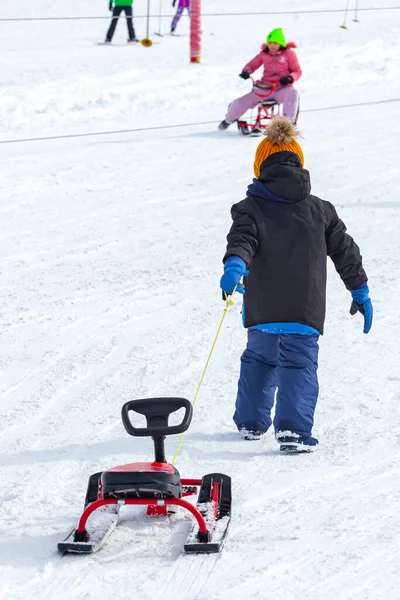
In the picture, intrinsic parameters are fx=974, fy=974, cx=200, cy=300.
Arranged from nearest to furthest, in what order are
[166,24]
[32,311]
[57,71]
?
1. [32,311]
2. [57,71]
3. [166,24]

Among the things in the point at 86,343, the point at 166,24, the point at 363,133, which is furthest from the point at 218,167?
the point at 166,24

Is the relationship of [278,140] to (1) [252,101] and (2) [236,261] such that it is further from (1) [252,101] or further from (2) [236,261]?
(1) [252,101]

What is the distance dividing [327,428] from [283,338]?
0.54 m

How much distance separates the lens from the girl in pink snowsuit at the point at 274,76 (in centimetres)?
1097

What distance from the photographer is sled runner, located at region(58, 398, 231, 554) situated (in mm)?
3102

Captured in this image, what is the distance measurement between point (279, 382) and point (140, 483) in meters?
1.19

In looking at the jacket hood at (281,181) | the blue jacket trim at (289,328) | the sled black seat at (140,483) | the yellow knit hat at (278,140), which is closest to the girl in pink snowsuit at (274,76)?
the yellow knit hat at (278,140)

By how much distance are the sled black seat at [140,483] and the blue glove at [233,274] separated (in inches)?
32.7

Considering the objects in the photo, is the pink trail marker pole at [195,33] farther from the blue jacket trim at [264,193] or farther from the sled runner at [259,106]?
the blue jacket trim at [264,193]

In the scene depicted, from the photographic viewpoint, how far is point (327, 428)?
14.3 ft

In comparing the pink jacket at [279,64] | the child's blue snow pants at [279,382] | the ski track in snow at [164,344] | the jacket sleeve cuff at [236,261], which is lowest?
the ski track in snow at [164,344]

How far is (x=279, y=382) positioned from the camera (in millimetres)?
4125

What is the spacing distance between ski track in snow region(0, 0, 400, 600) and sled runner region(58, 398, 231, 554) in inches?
2.1

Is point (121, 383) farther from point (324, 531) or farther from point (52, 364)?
point (324, 531)
